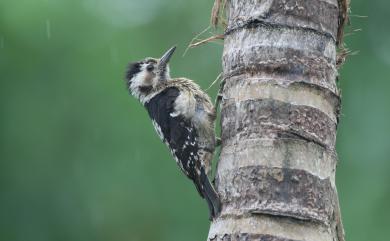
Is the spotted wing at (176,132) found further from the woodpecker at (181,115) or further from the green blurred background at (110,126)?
the green blurred background at (110,126)

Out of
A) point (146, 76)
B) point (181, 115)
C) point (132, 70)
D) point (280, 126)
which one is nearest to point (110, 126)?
point (132, 70)

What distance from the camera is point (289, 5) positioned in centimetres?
482

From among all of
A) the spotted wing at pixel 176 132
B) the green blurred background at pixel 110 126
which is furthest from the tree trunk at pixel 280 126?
the green blurred background at pixel 110 126

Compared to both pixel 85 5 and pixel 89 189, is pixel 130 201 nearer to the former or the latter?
pixel 89 189

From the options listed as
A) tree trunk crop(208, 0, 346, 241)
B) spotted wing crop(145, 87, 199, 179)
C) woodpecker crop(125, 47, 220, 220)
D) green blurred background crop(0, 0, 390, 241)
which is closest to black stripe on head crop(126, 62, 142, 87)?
woodpecker crop(125, 47, 220, 220)

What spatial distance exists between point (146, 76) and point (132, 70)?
0.17 meters

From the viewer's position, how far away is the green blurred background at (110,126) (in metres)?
10.5

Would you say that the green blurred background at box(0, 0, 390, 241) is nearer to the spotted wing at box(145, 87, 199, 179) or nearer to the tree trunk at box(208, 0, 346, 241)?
the spotted wing at box(145, 87, 199, 179)

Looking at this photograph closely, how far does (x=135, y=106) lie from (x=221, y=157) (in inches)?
240

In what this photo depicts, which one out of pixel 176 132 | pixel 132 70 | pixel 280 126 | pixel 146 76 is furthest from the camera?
pixel 132 70

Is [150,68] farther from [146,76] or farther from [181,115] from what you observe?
[181,115]

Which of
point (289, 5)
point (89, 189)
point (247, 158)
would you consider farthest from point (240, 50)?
point (89, 189)

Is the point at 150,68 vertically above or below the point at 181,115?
above

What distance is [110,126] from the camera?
1112 centimetres
